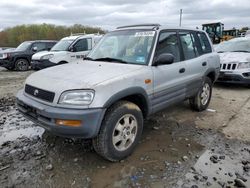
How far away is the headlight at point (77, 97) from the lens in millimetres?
3189

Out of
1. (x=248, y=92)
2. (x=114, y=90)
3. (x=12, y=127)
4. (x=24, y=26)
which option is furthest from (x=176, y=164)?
(x=24, y=26)

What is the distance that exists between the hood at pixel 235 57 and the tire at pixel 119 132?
19.0 feet

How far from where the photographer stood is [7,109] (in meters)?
6.30

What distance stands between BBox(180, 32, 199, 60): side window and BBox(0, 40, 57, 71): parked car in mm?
11321

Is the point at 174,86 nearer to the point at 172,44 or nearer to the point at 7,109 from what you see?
the point at 172,44

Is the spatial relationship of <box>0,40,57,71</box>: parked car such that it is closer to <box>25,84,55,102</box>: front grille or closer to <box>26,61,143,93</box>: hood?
<box>26,61,143,93</box>: hood

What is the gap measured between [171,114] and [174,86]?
145cm

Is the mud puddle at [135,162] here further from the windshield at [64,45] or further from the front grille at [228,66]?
the windshield at [64,45]

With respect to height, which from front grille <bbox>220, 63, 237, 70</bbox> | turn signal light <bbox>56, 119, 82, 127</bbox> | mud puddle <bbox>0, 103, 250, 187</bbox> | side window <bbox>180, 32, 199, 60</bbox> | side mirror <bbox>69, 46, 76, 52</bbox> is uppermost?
side window <bbox>180, 32, 199, 60</bbox>

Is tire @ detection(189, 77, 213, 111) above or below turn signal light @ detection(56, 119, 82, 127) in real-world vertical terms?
below

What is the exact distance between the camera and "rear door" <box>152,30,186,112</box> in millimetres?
4164

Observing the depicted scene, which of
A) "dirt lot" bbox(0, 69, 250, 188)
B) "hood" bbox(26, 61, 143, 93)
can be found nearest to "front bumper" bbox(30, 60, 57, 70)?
"dirt lot" bbox(0, 69, 250, 188)

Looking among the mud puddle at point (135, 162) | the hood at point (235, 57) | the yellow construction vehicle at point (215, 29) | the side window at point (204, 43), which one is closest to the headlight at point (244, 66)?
the hood at point (235, 57)

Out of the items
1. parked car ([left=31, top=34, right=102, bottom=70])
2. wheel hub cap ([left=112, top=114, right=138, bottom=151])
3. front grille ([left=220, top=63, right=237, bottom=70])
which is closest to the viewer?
wheel hub cap ([left=112, top=114, right=138, bottom=151])
